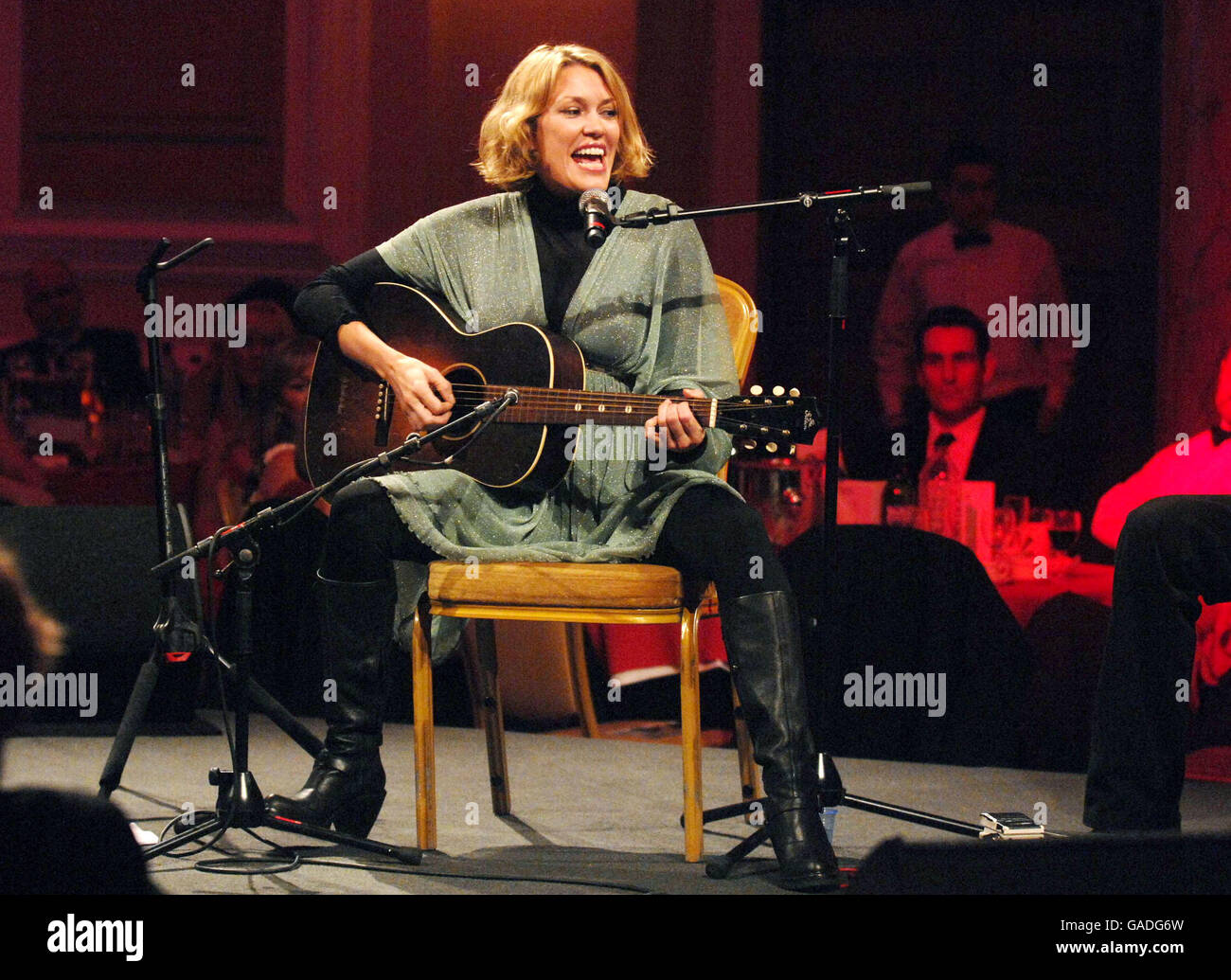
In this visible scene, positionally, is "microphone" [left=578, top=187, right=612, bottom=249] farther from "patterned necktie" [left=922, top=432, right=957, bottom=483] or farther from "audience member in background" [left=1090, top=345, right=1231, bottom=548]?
"patterned necktie" [left=922, top=432, right=957, bottom=483]

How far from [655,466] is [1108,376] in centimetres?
311

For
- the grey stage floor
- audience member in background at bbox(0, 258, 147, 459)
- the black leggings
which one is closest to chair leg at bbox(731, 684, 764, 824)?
the grey stage floor

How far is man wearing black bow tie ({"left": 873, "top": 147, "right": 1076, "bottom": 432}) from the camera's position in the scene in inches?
187

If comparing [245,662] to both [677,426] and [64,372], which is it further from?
[64,372]

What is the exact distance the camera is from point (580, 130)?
112 inches

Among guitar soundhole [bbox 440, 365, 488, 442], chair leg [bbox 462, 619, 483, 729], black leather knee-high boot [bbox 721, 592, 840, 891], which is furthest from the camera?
chair leg [bbox 462, 619, 483, 729]

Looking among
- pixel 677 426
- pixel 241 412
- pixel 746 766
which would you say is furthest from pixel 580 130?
pixel 241 412

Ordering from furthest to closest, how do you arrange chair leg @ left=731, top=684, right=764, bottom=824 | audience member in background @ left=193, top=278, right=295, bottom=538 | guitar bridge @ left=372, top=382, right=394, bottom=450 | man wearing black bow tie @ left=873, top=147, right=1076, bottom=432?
man wearing black bow tie @ left=873, top=147, right=1076, bottom=432, audience member in background @ left=193, top=278, right=295, bottom=538, chair leg @ left=731, top=684, right=764, bottom=824, guitar bridge @ left=372, top=382, right=394, bottom=450

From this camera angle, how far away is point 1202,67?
14.9 feet

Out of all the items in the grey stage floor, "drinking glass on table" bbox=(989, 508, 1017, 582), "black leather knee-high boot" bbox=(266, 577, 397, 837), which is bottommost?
the grey stage floor

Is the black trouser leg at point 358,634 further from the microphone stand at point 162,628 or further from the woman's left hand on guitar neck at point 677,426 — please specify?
the woman's left hand on guitar neck at point 677,426

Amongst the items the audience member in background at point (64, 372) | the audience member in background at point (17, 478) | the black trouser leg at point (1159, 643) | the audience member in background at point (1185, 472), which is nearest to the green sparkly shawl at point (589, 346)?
the black trouser leg at point (1159, 643)

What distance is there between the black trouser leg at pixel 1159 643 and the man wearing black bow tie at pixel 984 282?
2.27 m

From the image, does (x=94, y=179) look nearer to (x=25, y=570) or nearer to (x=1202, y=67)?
(x=25, y=570)
